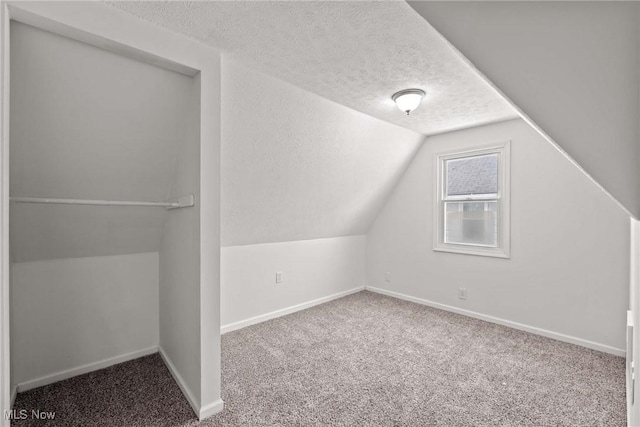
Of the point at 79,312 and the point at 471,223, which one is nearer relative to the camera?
the point at 79,312

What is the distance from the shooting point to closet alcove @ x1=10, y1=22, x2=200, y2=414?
5.37ft

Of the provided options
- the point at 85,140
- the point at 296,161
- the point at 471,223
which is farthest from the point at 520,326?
the point at 85,140

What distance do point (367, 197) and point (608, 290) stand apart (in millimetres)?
2473

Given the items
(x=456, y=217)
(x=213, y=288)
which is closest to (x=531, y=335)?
(x=456, y=217)

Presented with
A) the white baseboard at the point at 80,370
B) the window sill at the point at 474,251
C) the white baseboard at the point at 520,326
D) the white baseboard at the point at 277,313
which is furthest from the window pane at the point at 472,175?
the white baseboard at the point at 80,370

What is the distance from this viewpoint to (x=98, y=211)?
2168 millimetres

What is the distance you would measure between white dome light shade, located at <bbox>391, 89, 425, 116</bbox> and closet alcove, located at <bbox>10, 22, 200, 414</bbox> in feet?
4.98

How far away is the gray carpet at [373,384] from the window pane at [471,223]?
101cm

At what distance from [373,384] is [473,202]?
241 cm

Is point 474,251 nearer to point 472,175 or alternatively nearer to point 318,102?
point 472,175

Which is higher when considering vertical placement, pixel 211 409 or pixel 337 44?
pixel 337 44

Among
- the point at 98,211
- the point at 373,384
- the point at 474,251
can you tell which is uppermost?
the point at 98,211

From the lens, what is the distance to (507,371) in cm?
236

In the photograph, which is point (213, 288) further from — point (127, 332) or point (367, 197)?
point (367, 197)
